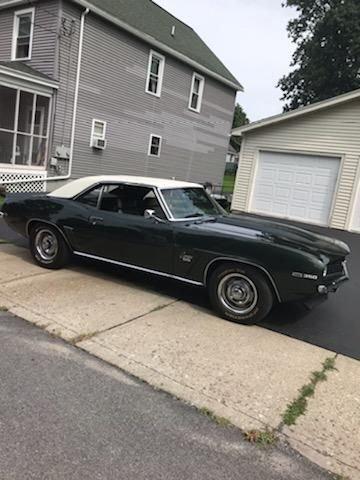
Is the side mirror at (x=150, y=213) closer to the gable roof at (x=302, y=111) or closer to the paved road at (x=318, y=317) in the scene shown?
the paved road at (x=318, y=317)

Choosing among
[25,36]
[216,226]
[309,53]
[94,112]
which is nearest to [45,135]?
[94,112]

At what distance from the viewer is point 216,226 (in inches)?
204

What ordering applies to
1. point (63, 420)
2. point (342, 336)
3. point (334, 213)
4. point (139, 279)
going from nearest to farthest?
point (63, 420)
point (342, 336)
point (139, 279)
point (334, 213)

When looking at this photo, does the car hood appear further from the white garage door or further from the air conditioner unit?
the air conditioner unit

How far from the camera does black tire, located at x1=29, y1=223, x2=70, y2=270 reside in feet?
20.0

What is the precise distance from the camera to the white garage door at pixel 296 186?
13.9 meters

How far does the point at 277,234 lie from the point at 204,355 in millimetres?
1862

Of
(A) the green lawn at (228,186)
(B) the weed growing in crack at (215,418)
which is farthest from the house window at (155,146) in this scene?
(B) the weed growing in crack at (215,418)

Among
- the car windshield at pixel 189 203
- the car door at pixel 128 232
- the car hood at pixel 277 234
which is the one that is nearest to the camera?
the car hood at pixel 277 234

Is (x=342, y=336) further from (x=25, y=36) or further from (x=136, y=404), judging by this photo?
(x=25, y=36)

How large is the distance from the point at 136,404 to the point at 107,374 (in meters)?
0.47

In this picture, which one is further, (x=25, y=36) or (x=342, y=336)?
(x=25, y=36)

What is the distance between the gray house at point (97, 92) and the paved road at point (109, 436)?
32.1 feet

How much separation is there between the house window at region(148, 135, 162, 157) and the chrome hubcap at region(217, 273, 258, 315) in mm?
14991
